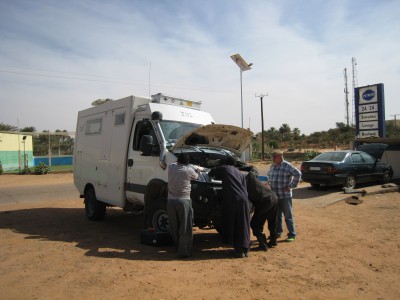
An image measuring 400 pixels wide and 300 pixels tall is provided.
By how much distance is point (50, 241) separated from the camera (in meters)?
7.03

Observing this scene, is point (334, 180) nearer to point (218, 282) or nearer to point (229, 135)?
point (229, 135)

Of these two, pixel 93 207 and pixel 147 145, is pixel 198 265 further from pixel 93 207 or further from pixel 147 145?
pixel 93 207

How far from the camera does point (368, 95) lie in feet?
60.1

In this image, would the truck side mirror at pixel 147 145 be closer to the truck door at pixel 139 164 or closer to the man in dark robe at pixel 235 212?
the truck door at pixel 139 164

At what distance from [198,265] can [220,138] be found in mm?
2841

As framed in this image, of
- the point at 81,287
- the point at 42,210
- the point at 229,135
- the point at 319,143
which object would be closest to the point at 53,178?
the point at 42,210

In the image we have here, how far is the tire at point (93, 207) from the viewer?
9070 mm

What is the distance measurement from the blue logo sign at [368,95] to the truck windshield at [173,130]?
13.9m

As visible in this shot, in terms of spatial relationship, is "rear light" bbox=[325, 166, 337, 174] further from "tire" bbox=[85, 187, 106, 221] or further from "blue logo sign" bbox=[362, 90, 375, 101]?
"tire" bbox=[85, 187, 106, 221]

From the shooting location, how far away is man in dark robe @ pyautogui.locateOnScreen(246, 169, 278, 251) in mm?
6219

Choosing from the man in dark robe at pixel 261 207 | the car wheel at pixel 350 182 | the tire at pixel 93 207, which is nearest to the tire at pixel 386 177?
the car wheel at pixel 350 182

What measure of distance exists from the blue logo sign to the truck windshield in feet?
45.6

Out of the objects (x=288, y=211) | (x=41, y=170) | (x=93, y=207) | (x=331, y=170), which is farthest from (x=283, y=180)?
(x=41, y=170)

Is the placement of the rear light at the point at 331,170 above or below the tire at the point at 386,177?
above
